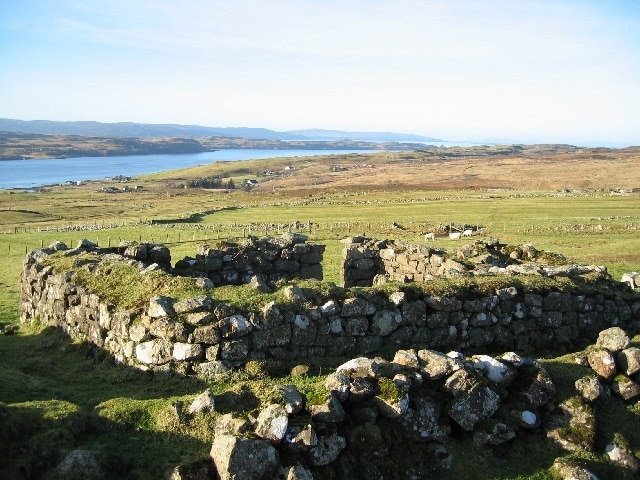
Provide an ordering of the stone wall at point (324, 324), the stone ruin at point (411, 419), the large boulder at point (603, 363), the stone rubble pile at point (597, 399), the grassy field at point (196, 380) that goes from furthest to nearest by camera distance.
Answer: the stone wall at point (324, 324)
the large boulder at point (603, 363)
the stone rubble pile at point (597, 399)
the grassy field at point (196, 380)
the stone ruin at point (411, 419)

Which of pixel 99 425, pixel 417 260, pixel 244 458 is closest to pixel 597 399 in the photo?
pixel 244 458

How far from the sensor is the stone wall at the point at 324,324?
485 inches

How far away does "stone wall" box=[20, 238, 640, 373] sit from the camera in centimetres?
1231

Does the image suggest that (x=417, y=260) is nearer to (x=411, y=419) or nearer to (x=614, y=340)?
(x=614, y=340)

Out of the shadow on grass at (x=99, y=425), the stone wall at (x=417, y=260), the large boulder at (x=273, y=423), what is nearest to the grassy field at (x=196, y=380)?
the shadow on grass at (x=99, y=425)

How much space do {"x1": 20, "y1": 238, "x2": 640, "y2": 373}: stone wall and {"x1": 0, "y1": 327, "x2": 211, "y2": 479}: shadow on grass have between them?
712 millimetres

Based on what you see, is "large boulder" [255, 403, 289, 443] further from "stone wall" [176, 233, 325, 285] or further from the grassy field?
"stone wall" [176, 233, 325, 285]

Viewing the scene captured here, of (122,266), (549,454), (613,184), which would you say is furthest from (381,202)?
(549,454)

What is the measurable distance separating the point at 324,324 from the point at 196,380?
10.3 feet

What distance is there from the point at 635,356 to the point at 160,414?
9.26 m

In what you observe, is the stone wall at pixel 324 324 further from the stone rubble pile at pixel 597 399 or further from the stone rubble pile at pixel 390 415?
the stone rubble pile at pixel 597 399

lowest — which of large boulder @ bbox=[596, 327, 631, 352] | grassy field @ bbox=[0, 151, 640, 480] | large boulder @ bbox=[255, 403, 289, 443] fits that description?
grassy field @ bbox=[0, 151, 640, 480]

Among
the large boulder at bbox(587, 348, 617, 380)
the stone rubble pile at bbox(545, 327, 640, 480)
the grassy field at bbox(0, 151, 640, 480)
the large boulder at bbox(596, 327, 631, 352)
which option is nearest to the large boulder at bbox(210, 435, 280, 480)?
the grassy field at bbox(0, 151, 640, 480)

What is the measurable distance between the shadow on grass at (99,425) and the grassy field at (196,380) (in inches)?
0.8
